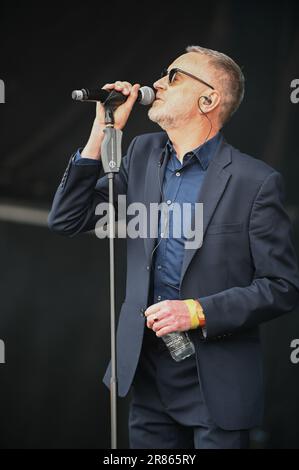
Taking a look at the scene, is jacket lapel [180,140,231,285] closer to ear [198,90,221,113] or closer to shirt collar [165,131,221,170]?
shirt collar [165,131,221,170]

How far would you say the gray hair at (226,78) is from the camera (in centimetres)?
247

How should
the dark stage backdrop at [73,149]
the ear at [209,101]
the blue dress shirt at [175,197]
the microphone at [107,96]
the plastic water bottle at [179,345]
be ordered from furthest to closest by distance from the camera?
the dark stage backdrop at [73,149] → the ear at [209,101] → the blue dress shirt at [175,197] → the plastic water bottle at [179,345] → the microphone at [107,96]

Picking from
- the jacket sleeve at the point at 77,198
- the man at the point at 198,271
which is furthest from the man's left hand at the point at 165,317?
the jacket sleeve at the point at 77,198

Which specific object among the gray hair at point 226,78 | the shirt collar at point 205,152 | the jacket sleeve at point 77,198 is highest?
the gray hair at point 226,78

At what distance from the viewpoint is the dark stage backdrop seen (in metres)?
3.56

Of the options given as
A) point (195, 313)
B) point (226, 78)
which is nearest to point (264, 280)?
point (195, 313)

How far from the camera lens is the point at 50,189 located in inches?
146

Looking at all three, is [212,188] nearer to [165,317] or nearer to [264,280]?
[264,280]

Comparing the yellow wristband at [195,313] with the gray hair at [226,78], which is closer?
the yellow wristband at [195,313]

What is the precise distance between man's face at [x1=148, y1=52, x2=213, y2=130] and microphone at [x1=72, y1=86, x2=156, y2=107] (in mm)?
123

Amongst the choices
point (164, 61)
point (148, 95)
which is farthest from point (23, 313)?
point (148, 95)

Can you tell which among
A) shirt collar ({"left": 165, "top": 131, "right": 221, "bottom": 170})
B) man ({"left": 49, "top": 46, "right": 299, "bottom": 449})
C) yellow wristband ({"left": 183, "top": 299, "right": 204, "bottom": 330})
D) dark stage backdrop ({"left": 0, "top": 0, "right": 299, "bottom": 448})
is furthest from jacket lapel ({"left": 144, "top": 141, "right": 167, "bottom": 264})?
dark stage backdrop ({"left": 0, "top": 0, "right": 299, "bottom": 448})

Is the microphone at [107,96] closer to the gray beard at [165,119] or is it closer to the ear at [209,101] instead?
the gray beard at [165,119]

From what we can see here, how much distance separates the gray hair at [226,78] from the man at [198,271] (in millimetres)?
51
